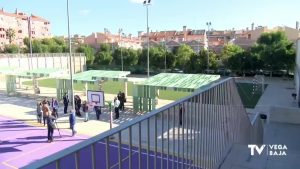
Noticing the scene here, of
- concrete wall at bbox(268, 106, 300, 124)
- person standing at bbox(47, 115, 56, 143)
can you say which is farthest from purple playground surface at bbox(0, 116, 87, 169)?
concrete wall at bbox(268, 106, 300, 124)

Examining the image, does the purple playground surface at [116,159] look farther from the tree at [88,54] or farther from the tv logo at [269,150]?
the tree at [88,54]

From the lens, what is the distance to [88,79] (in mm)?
27953

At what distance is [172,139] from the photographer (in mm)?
3377

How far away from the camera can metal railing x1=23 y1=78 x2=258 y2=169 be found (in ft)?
7.03

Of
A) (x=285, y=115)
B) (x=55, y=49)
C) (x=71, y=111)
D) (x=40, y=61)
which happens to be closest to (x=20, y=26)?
(x=55, y=49)

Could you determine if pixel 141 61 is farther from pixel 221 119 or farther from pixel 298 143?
pixel 221 119

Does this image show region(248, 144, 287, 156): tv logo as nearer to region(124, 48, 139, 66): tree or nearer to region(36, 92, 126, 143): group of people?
region(36, 92, 126, 143): group of people

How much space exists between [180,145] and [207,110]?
1005mm

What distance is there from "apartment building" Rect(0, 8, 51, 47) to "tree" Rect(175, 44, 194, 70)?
54.0 m

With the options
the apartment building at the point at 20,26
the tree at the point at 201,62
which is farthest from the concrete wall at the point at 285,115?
the apartment building at the point at 20,26

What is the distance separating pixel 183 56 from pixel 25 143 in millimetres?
37425

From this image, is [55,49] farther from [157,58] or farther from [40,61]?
[157,58]

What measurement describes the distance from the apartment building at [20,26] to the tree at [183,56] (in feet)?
177

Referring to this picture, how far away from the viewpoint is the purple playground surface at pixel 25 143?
46.9 ft
